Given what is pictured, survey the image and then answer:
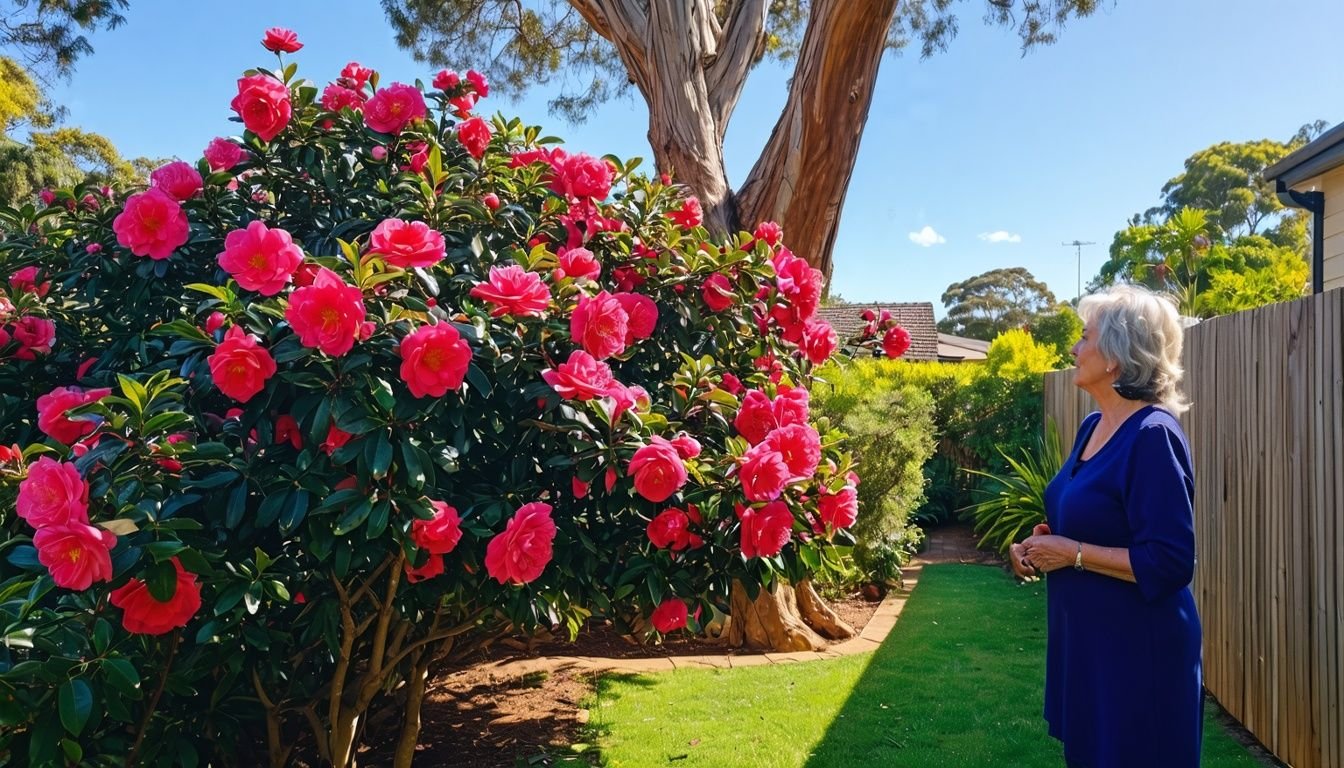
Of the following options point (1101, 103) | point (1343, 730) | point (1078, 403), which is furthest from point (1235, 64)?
point (1343, 730)

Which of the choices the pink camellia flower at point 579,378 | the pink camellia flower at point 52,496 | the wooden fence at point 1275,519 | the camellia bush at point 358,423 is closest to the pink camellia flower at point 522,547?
the camellia bush at point 358,423

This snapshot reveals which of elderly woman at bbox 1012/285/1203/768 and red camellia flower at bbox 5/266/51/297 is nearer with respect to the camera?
elderly woman at bbox 1012/285/1203/768

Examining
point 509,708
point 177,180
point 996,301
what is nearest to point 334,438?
point 177,180

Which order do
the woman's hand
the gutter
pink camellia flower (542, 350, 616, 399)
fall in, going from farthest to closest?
the gutter < the woman's hand < pink camellia flower (542, 350, 616, 399)

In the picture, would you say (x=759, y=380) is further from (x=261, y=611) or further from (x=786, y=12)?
(x=786, y=12)

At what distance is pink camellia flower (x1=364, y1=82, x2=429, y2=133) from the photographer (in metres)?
3.03

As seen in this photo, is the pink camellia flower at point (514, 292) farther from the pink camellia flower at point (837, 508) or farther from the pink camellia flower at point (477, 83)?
the pink camellia flower at point (477, 83)

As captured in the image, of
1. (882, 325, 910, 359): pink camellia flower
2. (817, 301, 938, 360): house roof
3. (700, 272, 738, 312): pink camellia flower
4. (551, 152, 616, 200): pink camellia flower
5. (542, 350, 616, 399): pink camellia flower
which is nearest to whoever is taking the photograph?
(542, 350, 616, 399): pink camellia flower

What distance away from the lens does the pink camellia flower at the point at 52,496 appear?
69.4 inches

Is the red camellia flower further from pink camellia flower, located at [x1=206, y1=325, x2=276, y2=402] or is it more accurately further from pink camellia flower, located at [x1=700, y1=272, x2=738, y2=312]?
pink camellia flower, located at [x1=700, y1=272, x2=738, y2=312]

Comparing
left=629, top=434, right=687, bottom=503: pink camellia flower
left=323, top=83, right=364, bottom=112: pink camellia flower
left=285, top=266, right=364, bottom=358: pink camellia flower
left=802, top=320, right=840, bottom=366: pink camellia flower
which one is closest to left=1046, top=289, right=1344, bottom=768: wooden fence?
left=802, top=320, right=840, bottom=366: pink camellia flower

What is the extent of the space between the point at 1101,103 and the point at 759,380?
888 inches

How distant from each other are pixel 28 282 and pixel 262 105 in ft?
3.75

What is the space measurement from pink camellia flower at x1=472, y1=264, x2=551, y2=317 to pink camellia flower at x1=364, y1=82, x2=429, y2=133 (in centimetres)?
114
